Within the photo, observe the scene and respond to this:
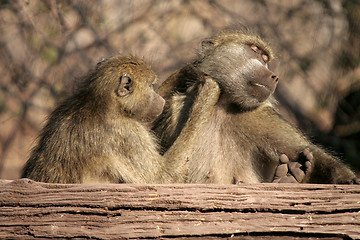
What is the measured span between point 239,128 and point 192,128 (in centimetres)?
38

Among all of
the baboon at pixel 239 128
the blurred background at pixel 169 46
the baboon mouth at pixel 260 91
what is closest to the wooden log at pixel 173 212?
the baboon at pixel 239 128

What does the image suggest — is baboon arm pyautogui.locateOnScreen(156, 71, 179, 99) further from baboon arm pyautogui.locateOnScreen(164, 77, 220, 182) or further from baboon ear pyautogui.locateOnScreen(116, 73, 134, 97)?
baboon ear pyautogui.locateOnScreen(116, 73, 134, 97)

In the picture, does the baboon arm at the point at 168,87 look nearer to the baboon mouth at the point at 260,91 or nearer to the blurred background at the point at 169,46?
the baboon mouth at the point at 260,91

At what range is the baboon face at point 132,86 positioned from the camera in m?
2.88

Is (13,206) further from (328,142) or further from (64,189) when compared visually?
(328,142)

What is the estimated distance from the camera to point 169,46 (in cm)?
568

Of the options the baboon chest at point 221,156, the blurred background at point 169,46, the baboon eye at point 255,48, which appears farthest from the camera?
the blurred background at point 169,46

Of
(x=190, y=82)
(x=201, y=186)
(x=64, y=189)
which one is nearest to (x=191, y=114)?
(x=190, y=82)

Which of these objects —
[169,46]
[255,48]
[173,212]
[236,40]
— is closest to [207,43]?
[236,40]

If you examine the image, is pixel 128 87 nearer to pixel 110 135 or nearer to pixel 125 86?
pixel 125 86

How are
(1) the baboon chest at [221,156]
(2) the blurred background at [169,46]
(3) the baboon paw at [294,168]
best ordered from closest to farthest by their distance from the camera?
1. (3) the baboon paw at [294,168]
2. (1) the baboon chest at [221,156]
3. (2) the blurred background at [169,46]

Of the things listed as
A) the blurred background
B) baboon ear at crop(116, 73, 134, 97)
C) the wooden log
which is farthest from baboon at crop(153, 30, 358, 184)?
the blurred background

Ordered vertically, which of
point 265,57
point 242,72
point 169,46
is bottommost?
point 242,72

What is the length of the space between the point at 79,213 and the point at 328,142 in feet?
13.6
